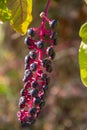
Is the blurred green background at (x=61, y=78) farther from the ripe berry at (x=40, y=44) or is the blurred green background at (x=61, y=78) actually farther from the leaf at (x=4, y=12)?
the ripe berry at (x=40, y=44)

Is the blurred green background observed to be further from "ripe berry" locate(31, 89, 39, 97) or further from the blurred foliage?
"ripe berry" locate(31, 89, 39, 97)

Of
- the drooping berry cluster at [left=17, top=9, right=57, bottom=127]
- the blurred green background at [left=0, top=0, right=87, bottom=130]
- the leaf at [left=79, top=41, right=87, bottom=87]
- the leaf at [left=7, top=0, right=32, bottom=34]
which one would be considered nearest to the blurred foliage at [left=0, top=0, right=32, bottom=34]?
the leaf at [left=7, top=0, right=32, bottom=34]

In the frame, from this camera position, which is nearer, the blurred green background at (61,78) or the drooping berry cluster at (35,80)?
the drooping berry cluster at (35,80)

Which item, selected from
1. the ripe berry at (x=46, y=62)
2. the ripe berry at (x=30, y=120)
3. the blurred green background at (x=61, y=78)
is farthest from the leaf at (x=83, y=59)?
the blurred green background at (x=61, y=78)

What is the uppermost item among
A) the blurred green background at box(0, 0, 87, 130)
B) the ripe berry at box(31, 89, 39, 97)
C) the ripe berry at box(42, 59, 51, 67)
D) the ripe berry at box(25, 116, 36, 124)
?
the blurred green background at box(0, 0, 87, 130)

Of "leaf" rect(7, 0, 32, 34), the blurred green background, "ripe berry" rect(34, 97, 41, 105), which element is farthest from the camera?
the blurred green background

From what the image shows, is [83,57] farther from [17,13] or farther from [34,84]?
[17,13]

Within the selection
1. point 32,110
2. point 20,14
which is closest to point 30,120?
point 32,110
